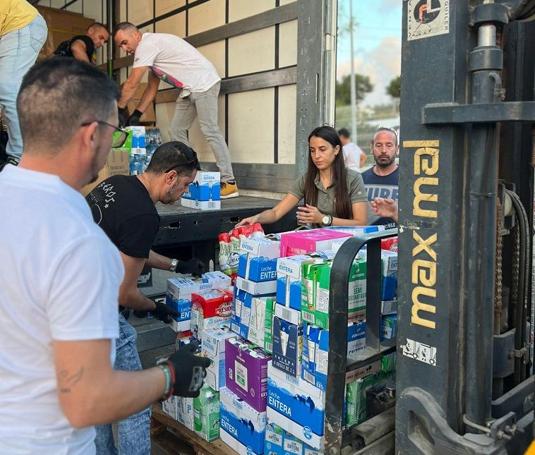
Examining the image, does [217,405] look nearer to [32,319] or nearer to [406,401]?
[406,401]

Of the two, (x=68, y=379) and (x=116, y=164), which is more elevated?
(x=116, y=164)

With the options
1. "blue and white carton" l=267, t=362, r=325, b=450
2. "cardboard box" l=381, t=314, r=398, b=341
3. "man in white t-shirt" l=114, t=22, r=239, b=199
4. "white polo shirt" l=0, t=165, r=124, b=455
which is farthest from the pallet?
"man in white t-shirt" l=114, t=22, r=239, b=199

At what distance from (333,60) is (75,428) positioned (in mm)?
4928

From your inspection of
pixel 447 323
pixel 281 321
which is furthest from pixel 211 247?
pixel 447 323

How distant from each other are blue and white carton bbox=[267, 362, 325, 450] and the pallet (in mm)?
488

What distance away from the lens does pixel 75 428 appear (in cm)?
145

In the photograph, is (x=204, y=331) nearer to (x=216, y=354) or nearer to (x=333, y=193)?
(x=216, y=354)

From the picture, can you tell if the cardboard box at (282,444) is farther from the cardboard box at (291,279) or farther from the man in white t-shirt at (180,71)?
the man in white t-shirt at (180,71)

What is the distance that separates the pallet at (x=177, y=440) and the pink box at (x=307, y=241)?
110 cm

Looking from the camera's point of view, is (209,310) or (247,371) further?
(209,310)

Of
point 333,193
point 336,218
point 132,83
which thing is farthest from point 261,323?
point 132,83

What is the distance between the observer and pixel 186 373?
168cm

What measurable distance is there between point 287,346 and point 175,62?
495 centimetres

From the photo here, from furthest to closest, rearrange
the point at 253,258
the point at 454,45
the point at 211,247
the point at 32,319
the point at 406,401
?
1. the point at 211,247
2. the point at 253,258
3. the point at 406,401
4. the point at 454,45
5. the point at 32,319
